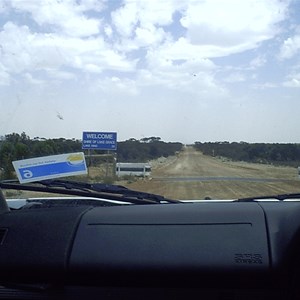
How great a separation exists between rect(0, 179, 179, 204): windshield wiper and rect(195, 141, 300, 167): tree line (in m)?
1.53

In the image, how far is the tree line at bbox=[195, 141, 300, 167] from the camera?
493 cm

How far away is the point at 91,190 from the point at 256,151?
86.0 inches

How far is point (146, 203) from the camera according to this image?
12.5 feet

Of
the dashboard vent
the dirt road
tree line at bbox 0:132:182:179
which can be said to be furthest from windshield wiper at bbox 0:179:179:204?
the dashboard vent

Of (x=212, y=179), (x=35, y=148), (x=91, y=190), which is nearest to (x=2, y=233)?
(x=91, y=190)

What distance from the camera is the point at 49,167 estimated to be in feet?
13.6

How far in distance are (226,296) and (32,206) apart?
162cm

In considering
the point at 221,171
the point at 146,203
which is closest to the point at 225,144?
the point at 221,171

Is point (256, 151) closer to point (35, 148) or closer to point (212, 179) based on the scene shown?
point (212, 179)

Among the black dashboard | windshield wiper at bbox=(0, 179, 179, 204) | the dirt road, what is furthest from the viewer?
the dirt road

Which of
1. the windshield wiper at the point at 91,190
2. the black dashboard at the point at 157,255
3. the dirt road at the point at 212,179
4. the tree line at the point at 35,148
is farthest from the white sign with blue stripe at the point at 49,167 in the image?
the black dashboard at the point at 157,255

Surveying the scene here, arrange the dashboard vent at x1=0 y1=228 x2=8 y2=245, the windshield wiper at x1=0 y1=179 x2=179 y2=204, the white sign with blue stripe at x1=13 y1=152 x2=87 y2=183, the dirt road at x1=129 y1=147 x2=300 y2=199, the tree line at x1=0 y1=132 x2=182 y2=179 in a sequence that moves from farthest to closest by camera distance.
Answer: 1. the dirt road at x1=129 y1=147 x2=300 y2=199
2. the tree line at x1=0 y1=132 x2=182 y2=179
3. the white sign with blue stripe at x1=13 y1=152 x2=87 y2=183
4. the windshield wiper at x1=0 y1=179 x2=179 y2=204
5. the dashboard vent at x1=0 y1=228 x2=8 y2=245

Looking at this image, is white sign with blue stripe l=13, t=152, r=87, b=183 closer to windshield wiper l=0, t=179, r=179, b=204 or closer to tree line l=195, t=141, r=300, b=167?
windshield wiper l=0, t=179, r=179, b=204

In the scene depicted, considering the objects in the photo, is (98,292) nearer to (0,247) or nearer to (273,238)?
(0,247)
